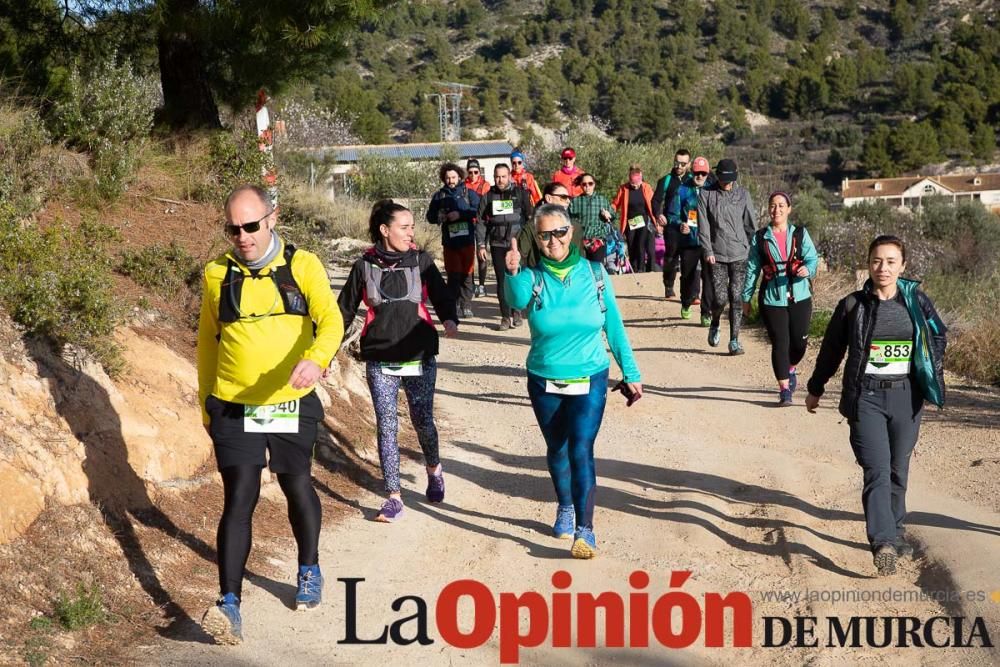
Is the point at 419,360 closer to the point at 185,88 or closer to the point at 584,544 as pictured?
the point at 584,544

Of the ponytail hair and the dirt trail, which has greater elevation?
the ponytail hair

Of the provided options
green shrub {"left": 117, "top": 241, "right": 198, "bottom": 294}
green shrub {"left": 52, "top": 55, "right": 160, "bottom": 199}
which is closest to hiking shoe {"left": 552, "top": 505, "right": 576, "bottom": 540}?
green shrub {"left": 117, "top": 241, "right": 198, "bottom": 294}

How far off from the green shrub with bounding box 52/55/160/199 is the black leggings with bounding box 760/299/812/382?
587 centimetres

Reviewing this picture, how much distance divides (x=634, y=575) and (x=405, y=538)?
1490mm

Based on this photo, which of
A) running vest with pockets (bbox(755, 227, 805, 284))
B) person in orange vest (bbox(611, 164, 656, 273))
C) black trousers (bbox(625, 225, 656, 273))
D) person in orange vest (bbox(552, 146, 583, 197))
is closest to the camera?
running vest with pockets (bbox(755, 227, 805, 284))

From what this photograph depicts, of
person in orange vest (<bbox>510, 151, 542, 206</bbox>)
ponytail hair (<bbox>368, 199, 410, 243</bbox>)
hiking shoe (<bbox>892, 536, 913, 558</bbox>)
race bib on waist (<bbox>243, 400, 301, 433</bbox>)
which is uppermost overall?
person in orange vest (<bbox>510, 151, 542, 206</bbox>)

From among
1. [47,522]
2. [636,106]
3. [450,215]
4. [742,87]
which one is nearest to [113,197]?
[450,215]

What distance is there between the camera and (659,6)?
9844 centimetres

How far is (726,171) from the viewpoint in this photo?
11.6 metres

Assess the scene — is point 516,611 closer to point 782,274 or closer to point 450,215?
point 782,274

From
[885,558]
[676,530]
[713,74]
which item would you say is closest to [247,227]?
[676,530]

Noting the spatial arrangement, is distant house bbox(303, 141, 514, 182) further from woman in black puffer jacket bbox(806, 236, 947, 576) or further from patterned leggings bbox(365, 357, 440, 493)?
woman in black puffer jacket bbox(806, 236, 947, 576)

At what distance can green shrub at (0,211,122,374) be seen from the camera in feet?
22.0

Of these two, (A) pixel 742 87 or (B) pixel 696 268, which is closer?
(B) pixel 696 268
